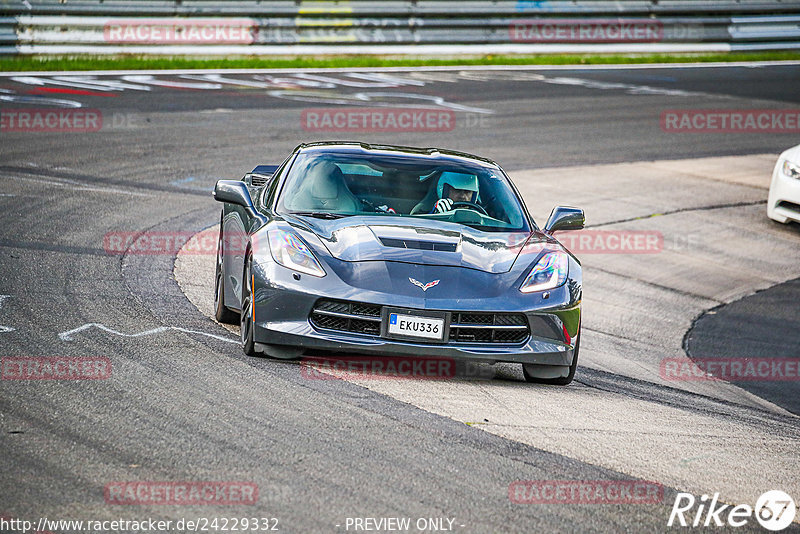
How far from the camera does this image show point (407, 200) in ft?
26.3

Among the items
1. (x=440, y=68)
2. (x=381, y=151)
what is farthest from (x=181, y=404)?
(x=440, y=68)

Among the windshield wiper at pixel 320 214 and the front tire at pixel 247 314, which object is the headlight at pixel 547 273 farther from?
the front tire at pixel 247 314

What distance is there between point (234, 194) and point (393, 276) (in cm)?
158

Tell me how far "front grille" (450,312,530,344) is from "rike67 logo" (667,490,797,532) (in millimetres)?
1849

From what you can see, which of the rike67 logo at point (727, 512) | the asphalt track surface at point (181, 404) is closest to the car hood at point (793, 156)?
the asphalt track surface at point (181, 404)

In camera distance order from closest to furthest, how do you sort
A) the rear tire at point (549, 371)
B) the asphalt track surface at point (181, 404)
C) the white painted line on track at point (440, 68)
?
the asphalt track surface at point (181, 404)
the rear tire at point (549, 371)
the white painted line on track at point (440, 68)

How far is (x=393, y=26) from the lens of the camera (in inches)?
1004

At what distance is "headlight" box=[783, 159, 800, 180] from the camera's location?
14570mm

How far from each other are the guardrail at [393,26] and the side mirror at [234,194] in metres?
14.9

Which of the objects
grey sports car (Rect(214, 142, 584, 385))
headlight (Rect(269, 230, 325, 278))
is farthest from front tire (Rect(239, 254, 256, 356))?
headlight (Rect(269, 230, 325, 278))

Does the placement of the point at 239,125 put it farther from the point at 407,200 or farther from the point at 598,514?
the point at 598,514

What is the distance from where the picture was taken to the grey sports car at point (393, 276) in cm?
659

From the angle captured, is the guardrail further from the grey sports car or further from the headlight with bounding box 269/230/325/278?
the headlight with bounding box 269/230/325/278

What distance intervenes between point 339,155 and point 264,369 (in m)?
2.08
